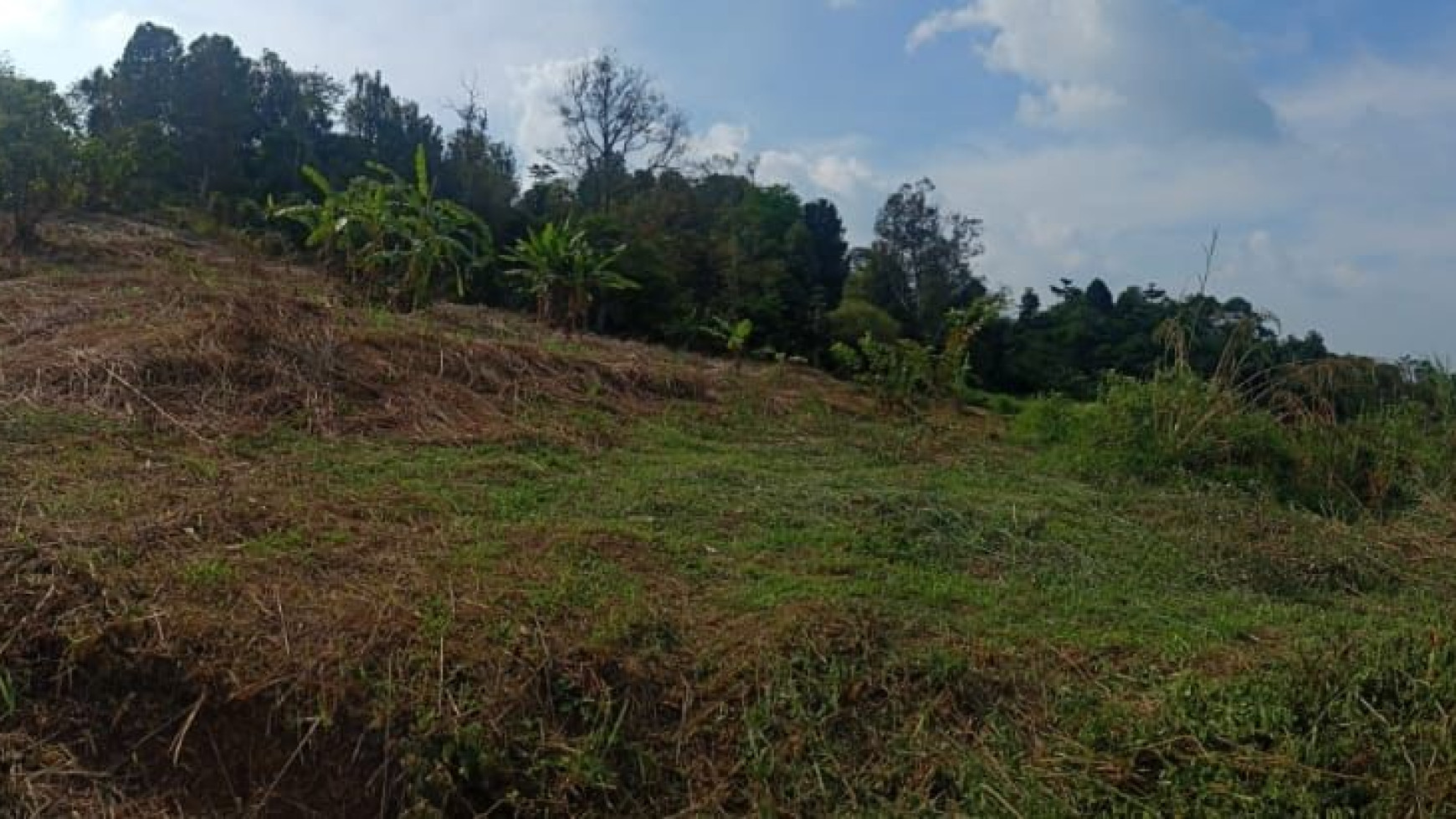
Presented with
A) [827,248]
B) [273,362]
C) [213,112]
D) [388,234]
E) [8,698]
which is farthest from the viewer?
[827,248]

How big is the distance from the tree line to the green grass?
390 centimetres

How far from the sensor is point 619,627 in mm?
3266

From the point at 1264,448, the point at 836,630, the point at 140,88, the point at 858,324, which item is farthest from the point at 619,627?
the point at 140,88

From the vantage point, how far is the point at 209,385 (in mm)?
5684

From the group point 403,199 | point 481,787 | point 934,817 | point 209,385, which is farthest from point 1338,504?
point 403,199

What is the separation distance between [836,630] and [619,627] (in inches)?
27.4

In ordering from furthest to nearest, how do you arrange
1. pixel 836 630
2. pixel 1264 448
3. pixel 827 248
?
pixel 827 248, pixel 1264 448, pixel 836 630

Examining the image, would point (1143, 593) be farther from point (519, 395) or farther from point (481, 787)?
point (519, 395)

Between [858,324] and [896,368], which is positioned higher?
[858,324]

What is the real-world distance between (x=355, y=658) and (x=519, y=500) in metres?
1.73

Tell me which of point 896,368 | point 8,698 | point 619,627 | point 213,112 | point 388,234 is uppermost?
point 213,112

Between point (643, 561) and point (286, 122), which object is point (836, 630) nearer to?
point (643, 561)

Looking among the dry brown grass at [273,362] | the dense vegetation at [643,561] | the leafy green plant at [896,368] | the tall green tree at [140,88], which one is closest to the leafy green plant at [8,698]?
the dense vegetation at [643,561]

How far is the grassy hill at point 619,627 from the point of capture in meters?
2.78
